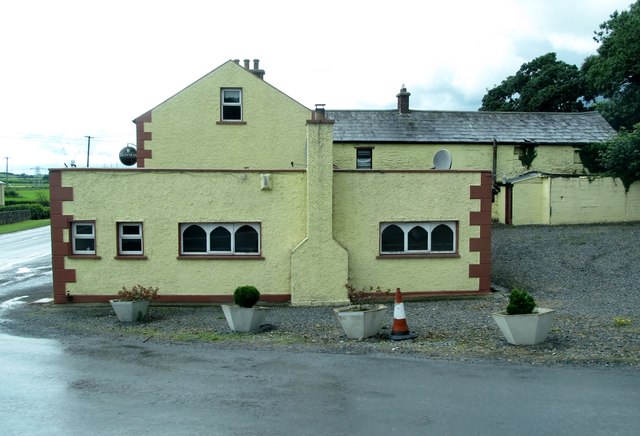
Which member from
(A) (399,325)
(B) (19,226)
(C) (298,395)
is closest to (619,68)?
(A) (399,325)

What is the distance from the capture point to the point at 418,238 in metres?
14.5

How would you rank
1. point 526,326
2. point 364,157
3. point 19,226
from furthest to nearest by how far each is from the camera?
1. point 19,226
2. point 364,157
3. point 526,326

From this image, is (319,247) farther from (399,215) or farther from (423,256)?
(423,256)

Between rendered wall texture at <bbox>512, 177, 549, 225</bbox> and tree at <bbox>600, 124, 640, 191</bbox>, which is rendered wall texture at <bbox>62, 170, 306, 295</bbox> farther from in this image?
tree at <bbox>600, 124, 640, 191</bbox>

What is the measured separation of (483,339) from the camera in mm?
9891

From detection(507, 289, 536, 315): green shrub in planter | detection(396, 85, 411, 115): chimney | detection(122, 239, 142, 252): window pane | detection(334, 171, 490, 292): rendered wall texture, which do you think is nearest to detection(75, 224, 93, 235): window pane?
detection(122, 239, 142, 252): window pane

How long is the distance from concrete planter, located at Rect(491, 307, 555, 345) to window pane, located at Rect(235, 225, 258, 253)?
6.64 meters

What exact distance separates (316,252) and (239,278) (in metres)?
1.99

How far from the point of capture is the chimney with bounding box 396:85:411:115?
3203cm

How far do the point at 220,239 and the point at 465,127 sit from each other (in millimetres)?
20834

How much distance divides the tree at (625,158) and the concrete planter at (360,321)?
21.2 m

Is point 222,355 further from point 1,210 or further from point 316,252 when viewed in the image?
Result: point 1,210

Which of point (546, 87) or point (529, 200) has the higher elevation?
point (546, 87)

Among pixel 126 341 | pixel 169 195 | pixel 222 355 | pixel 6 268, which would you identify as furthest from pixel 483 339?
pixel 6 268
